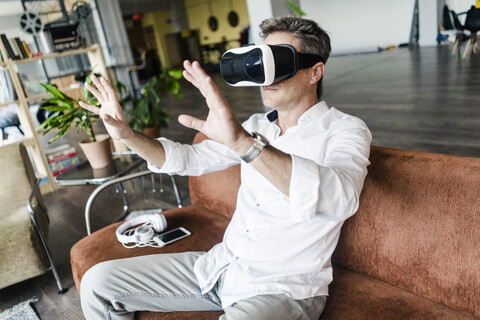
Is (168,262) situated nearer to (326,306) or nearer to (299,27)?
(326,306)

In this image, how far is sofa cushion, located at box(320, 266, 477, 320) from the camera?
41.0 inches

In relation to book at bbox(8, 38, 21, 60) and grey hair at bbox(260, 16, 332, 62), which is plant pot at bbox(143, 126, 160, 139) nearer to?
book at bbox(8, 38, 21, 60)

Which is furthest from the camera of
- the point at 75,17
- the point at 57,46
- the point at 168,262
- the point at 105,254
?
the point at 75,17

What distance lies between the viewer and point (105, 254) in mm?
1566

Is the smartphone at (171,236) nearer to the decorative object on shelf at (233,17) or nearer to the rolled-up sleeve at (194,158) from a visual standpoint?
the rolled-up sleeve at (194,158)

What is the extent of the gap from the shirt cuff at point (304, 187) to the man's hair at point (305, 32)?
0.52m

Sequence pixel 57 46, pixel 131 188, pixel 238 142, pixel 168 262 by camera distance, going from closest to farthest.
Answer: pixel 238 142
pixel 168 262
pixel 131 188
pixel 57 46

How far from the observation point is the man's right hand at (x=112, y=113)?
119 cm

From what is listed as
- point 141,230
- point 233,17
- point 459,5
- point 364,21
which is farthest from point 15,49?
point 233,17

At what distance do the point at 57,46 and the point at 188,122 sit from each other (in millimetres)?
3870

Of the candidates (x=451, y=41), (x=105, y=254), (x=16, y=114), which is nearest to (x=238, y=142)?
(x=105, y=254)

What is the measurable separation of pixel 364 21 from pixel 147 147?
40.7ft

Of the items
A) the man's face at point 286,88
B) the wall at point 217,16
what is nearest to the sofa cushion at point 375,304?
the man's face at point 286,88

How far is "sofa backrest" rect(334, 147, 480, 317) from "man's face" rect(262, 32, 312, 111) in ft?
1.13
